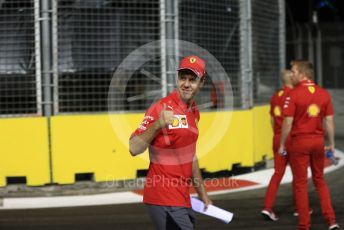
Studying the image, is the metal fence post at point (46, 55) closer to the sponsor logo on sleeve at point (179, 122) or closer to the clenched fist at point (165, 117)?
the sponsor logo on sleeve at point (179, 122)

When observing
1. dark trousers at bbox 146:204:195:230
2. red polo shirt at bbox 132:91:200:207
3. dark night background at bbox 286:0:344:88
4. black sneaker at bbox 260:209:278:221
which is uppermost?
dark night background at bbox 286:0:344:88

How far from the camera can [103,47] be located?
1068 cm

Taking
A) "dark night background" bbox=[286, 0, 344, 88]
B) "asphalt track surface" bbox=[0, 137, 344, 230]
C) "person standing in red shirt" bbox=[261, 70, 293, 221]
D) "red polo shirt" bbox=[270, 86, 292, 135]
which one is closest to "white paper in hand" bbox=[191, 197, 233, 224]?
"asphalt track surface" bbox=[0, 137, 344, 230]

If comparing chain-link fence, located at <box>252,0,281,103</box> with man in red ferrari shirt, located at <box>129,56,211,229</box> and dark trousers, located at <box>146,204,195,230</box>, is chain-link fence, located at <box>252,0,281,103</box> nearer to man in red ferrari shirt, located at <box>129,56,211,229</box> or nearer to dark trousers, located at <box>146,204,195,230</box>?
man in red ferrari shirt, located at <box>129,56,211,229</box>

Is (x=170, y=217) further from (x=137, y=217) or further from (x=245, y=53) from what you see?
(x=245, y=53)

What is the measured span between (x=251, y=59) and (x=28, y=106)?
180 inches

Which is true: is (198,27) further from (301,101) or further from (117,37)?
(301,101)

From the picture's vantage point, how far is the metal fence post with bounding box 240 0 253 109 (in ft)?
39.0

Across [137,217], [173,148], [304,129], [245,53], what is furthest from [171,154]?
[245,53]

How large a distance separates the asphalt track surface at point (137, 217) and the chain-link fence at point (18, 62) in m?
2.28

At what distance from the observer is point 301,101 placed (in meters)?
6.68

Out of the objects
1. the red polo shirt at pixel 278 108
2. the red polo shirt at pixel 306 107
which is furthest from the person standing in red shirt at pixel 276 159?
the red polo shirt at pixel 306 107

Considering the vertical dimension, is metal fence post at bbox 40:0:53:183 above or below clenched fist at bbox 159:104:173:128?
above

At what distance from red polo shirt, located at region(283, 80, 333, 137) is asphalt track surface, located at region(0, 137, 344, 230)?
136 centimetres
